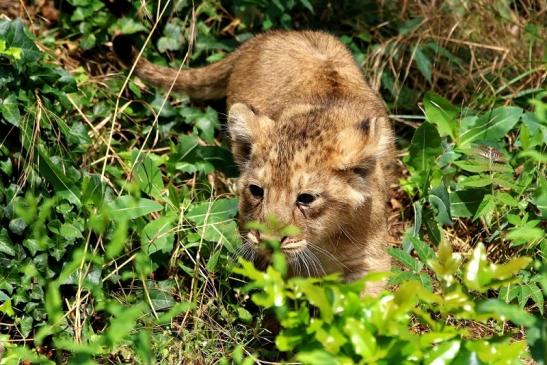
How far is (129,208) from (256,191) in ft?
2.67

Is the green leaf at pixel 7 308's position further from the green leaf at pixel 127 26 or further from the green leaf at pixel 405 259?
the green leaf at pixel 127 26

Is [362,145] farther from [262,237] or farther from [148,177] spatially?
[148,177]

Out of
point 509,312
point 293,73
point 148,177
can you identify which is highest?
point 509,312

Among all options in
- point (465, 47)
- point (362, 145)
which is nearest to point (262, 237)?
point (362, 145)

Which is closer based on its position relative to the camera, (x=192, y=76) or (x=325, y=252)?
(x=325, y=252)

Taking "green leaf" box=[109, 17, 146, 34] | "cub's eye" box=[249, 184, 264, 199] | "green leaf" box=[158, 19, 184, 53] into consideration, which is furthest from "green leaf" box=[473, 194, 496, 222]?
"green leaf" box=[109, 17, 146, 34]

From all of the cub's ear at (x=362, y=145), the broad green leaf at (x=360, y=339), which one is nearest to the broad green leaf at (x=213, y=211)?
the cub's ear at (x=362, y=145)

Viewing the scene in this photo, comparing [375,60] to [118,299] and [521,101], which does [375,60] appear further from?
[118,299]

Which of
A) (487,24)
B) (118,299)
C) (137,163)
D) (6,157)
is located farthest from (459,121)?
(6,157)

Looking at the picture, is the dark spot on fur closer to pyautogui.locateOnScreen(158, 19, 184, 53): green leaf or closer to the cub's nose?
the cub's nose

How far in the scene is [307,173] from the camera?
221 inches

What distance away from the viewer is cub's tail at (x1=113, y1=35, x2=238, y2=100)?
25.1 feet

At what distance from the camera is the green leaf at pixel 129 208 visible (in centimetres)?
591

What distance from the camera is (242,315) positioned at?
5852mm
